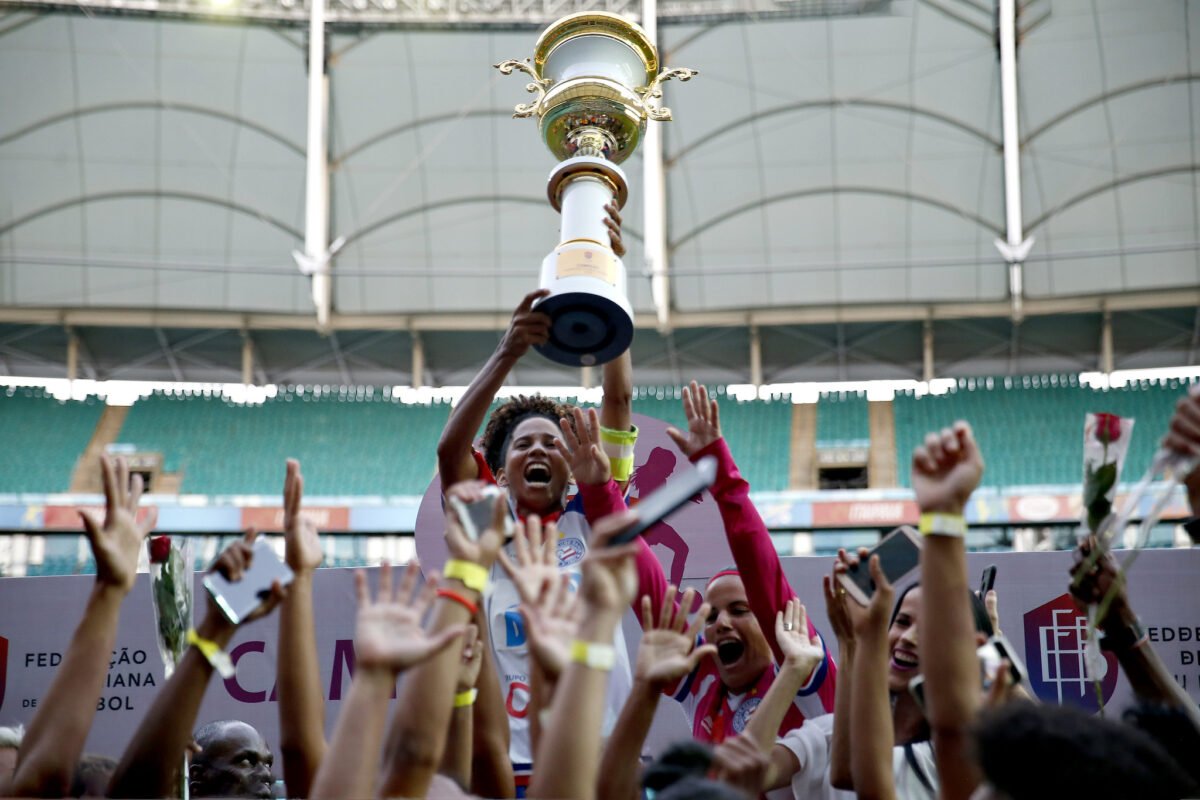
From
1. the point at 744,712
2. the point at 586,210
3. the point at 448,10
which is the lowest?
the point at 744,712

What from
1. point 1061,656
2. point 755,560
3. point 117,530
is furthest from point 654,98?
point 117,530

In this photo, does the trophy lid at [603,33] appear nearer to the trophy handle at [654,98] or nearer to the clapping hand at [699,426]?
the trophy handle at [654,98]

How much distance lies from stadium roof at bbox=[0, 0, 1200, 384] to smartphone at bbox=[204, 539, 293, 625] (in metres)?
17.1

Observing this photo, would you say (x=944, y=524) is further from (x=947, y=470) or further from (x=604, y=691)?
(x=604, y=691)

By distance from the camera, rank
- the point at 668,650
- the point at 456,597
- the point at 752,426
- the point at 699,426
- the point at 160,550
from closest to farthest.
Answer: the point at 456,597 → the point at 668,650 → the point at 160,550 → the point at 699,426 → the point at 752,426

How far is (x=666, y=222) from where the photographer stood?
21.0m

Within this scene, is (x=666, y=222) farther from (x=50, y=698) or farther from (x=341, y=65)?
(x=50, y=698)

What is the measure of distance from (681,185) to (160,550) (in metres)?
17.9

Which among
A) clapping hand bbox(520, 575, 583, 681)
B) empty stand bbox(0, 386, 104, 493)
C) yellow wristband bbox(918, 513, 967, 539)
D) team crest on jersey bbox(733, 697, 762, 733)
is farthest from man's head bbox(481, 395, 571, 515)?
empty stand bbox(0, 386, 104, 493)

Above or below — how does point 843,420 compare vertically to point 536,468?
above

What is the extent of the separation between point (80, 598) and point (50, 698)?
311 cm

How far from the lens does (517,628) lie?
4125 millimetres

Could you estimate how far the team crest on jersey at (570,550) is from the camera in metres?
4.18

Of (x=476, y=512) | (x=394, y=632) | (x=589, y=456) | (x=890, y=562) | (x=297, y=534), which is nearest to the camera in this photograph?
(x=394, y=632)
